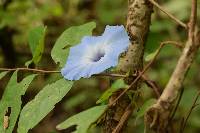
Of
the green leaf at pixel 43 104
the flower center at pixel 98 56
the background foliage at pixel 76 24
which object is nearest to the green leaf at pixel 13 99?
the green leaf at pixel 43 104

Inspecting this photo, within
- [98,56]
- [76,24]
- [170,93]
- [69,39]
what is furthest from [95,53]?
[76,24]

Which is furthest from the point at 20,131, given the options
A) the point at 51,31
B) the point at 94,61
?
the point at 51,31

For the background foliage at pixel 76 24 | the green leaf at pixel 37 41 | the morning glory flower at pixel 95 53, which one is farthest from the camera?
the background foliage at pixel 76 24

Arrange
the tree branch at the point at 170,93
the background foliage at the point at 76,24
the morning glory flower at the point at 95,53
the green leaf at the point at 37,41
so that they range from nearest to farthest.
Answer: the tree branch at the point at 170,93
the morning glory flower at the point at 95,53
the green leaf at the point at 37,41
the background foliage at the point at 76,24

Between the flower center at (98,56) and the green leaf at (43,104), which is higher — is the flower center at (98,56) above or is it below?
above

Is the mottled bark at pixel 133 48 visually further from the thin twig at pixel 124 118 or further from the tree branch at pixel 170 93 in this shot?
the tree branch at pixel 170 93

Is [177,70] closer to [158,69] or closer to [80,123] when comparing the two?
[80,123]

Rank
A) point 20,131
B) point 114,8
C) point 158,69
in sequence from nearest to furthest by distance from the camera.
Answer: point 20,131 < point 158,69 < point 114,8
